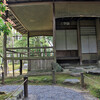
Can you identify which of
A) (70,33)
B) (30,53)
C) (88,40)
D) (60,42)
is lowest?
(30,53)

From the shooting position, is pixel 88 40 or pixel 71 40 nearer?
pixel 88 40

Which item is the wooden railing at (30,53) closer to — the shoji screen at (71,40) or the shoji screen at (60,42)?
the shoji screen at (60,42)

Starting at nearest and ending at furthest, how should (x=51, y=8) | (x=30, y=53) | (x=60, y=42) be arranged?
1. (x=51, y=8)
2. (x=60, y=42)
3. (x=30, y=53)

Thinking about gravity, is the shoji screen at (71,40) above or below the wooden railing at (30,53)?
above

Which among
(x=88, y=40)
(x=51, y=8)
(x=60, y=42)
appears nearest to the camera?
(x=51, y=8)

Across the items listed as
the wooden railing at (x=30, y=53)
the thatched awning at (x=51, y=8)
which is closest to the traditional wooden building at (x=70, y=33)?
the thatched awning at (x=51, y=8)

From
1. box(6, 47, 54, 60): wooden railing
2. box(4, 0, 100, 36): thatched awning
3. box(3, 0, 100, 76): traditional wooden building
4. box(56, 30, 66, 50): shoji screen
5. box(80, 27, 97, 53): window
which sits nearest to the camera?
box(4, 0, 100, 36): thatched awning

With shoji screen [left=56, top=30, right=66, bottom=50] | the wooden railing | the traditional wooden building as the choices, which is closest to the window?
the traditional wooden building

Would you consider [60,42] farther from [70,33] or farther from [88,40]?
[88,40]

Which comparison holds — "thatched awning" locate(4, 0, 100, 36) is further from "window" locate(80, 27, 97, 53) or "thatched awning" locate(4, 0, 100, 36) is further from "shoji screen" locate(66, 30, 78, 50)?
"shoji screen" locate(66, 30, 78, 50)

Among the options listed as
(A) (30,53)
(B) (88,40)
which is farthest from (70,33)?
(A) (30,53)

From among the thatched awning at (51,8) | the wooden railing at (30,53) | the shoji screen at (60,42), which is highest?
the thatched awning at (51,8)

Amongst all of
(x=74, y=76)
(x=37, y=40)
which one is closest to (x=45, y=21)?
(x=74, y=76)

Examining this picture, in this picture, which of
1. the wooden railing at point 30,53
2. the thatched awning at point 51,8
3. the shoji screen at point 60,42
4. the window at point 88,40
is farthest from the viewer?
the shoji screen at point 60,42
